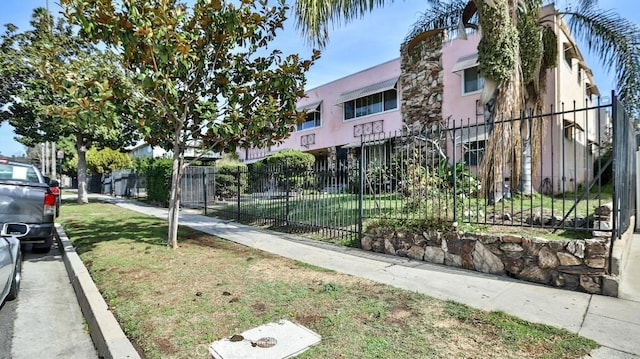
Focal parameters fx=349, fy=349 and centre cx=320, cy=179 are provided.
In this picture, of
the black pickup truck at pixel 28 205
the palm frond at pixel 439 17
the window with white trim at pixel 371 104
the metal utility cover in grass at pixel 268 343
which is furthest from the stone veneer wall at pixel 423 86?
the metal utility cover in grass at pixel 268 343

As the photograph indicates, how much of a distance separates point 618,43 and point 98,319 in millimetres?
12714

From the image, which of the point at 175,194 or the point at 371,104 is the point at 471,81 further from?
the point at 175,194

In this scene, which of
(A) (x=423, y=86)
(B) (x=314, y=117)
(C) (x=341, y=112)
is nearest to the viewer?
(A) (x=423, y=86)

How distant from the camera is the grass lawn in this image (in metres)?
2.97

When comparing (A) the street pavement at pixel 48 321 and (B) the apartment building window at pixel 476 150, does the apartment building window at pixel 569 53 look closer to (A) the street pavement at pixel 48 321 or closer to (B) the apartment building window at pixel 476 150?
(B) the apartment building window at pixel 476 150

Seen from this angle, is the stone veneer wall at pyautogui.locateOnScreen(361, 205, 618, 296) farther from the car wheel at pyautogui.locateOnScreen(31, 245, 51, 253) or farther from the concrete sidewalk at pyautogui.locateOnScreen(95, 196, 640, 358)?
the car wheel at pyautogui.locateOnScreen(31, 245, 51, 253)

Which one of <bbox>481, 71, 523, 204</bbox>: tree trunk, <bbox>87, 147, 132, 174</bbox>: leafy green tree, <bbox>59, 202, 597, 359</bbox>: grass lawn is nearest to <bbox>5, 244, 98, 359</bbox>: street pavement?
<bbox>59, 202, 597, 359</bbox>: grass lawn

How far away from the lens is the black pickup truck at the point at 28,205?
625cm

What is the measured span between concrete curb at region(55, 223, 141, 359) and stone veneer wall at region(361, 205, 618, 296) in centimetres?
461

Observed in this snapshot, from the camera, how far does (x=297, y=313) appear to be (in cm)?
369

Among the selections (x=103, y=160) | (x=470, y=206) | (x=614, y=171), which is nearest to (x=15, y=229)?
(x=470, y=206)

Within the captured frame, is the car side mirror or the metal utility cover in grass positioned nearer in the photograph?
the metal utility cover in grass

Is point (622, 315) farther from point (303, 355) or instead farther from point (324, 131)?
point (324, 131)

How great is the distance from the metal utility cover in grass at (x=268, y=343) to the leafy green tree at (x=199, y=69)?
389cm
